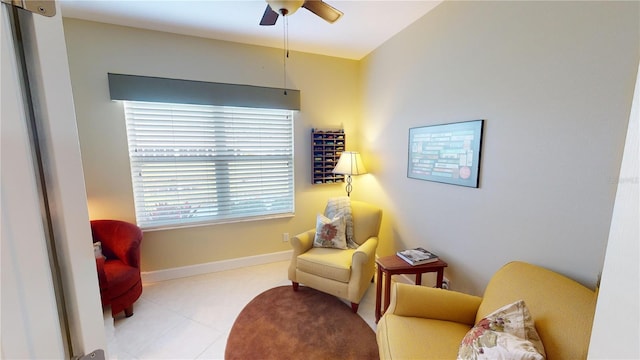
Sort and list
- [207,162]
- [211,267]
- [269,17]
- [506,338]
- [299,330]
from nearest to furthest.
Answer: [506,338]
[269,17]
[299,330]
[207,162]
[211,267]

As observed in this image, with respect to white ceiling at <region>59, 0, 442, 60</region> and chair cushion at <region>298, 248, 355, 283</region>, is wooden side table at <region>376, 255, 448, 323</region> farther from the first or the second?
white ceiling at <region>59, 0, 442, 60</region>

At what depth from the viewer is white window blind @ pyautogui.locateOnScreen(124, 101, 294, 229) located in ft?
8.10

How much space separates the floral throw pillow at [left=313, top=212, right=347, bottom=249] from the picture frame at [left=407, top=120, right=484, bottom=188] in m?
0.84

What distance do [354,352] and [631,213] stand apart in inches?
70.6

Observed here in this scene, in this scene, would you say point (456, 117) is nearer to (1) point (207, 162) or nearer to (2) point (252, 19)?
(2) point (252, 19)

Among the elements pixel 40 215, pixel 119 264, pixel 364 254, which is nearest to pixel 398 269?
pixel 364 254

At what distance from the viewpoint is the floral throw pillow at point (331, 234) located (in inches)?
97.2

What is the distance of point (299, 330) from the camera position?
6.33ft

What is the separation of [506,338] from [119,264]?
8.83 ft

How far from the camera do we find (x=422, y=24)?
212cm

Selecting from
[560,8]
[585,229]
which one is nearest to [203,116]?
[560,8]

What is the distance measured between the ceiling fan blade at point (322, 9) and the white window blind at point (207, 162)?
131 cm

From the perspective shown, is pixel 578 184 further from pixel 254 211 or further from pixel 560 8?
pixel 254 211

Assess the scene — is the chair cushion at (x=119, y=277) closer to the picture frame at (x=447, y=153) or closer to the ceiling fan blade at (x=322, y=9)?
the ceiling fan blade at (x=322, y=9)
